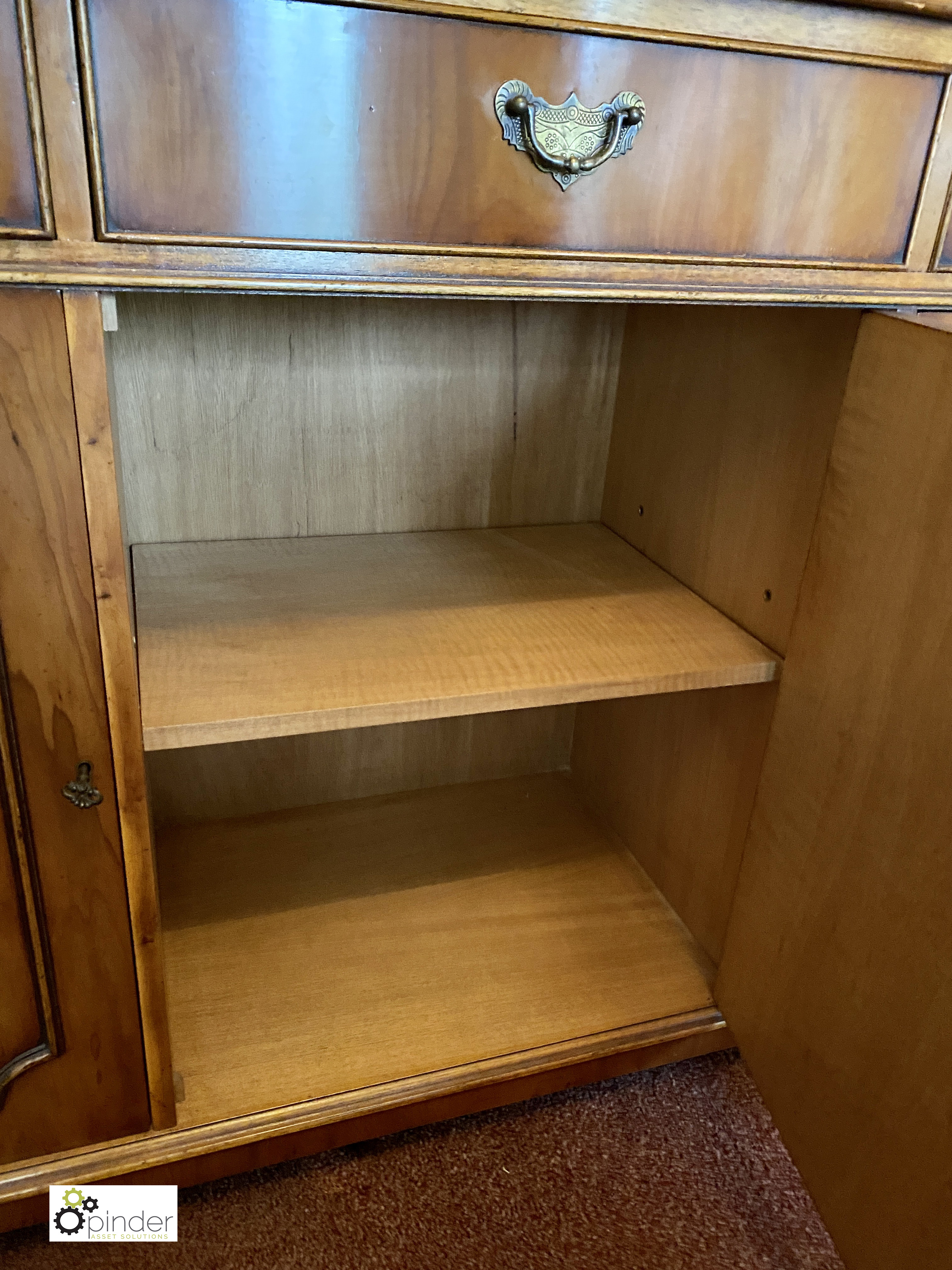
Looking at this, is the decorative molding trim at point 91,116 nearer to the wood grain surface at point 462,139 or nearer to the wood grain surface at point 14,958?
the wood grain surface at point 462,139

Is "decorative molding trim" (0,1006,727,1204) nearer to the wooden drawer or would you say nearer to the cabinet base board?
the cabinet base board

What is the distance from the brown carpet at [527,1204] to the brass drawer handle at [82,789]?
0.45m

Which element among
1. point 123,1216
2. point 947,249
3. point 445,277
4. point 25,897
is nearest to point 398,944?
point 123,1216

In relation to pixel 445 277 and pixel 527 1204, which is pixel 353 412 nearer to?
pixel 445 277

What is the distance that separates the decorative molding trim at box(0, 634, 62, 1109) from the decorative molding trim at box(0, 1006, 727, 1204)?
0.09 m

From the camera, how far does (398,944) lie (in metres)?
0.95

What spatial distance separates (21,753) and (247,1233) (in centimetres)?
51

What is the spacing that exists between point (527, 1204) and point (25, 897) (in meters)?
0.54

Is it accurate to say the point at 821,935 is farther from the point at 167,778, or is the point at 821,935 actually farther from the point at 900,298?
the point at 167,778

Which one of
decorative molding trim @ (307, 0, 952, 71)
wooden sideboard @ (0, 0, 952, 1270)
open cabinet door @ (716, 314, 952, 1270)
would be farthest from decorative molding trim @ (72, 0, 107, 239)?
open cabinet door @ (716, 314, 952, 1270)

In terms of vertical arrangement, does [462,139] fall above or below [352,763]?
above

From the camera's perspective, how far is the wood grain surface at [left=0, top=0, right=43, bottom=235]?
0.43 m

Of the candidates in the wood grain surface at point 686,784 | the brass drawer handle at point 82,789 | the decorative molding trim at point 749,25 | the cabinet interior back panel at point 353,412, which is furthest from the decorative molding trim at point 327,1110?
the decorative molding trim at point 749,25

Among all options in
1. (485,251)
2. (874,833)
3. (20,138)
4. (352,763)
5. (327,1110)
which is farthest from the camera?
(352,763)
